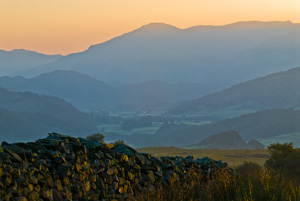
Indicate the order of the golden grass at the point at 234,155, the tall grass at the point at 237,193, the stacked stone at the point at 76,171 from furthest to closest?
1. the golden grass at the point at 234,155
2. the stacked stone at the point at 76,171
3. the tall grass at the point at 237,193

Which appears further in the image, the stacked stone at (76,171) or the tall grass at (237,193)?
the stacked stone at (76,171)

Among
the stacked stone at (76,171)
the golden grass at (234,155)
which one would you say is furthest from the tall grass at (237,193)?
the golden grass at (234,155)

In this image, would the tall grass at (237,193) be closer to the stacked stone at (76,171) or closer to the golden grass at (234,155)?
the stacked stone at (76,171)

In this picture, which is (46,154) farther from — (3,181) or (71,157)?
(3,181)

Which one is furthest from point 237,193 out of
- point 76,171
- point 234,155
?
point 234,155

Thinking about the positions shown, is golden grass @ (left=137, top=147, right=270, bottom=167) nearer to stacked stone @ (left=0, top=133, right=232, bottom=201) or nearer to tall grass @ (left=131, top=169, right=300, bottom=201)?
stacked stone @ (left=0, top=133, right=232, bottom=201)

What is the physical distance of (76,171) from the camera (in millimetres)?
12773

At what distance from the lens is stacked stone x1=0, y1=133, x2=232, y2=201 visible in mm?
10758

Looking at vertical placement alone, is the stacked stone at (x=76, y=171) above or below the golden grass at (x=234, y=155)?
above

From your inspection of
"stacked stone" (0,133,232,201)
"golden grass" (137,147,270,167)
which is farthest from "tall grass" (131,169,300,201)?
"golden grass" (137,147,270,167)

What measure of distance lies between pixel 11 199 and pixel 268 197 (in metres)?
6.42

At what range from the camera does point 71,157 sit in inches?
501

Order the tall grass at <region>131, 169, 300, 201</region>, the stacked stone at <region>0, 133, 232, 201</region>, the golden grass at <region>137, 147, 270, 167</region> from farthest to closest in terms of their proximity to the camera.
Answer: the golden grass at <region>137, 147, 270, 167</region>
the stacked stone at <region>0, 133, 232, 201</region>
the tall grass at <region>131, 169, 300, 201</region>

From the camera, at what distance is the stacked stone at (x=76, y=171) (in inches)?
424
